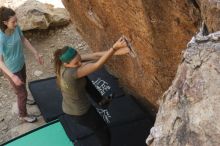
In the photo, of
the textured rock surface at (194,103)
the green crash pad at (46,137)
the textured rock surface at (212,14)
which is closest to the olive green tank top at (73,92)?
the green crash pad at (46,137)

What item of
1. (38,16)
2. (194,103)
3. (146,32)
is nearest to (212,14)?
(194,103)

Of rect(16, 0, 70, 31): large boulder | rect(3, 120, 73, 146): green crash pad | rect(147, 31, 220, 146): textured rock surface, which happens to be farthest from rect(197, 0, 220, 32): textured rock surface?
rect(16, 0, 70, 31): large boulder

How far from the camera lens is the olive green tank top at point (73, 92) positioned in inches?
157

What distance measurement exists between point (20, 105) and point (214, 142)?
12.8 ft

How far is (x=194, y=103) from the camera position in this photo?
2.20m

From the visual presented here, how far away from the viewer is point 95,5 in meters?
4.64

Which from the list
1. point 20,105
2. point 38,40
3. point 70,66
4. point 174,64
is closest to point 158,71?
point 174,64

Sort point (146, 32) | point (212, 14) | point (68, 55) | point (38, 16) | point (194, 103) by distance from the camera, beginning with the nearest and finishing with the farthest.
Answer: point (194, 103) < point (212, 14) < point (146, 32) < point (68, 55) < point (38, 16)

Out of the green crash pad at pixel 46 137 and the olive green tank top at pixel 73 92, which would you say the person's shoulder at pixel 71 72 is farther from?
the green crash pad at pixel 46 137

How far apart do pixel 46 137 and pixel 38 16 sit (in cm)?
274

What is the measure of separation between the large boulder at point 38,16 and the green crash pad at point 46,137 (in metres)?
2.46

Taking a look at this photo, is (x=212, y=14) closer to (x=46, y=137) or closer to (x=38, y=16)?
(x=46, y=137)

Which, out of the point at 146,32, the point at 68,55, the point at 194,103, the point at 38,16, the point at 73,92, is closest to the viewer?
the point at 194,103

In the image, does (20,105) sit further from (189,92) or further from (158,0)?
(189,92)
